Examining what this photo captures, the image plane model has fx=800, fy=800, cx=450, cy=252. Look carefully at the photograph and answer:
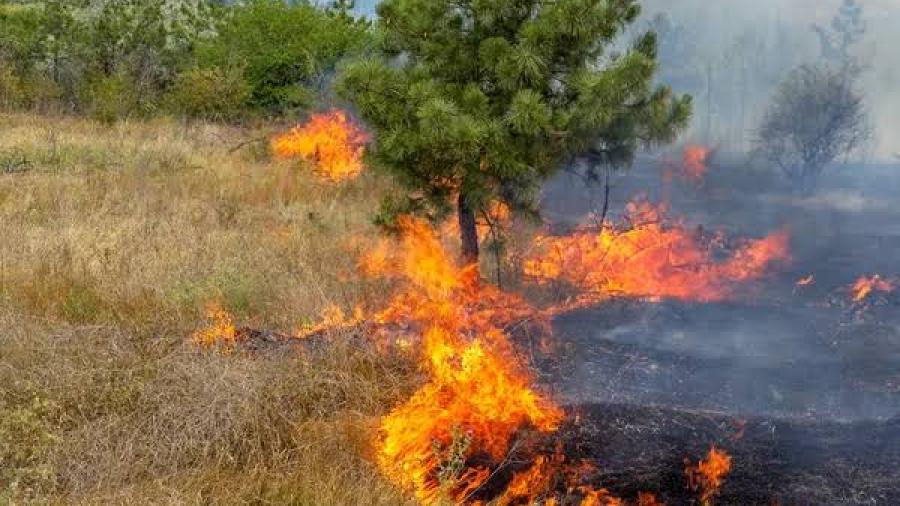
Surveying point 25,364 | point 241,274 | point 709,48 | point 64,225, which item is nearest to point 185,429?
point 25,364

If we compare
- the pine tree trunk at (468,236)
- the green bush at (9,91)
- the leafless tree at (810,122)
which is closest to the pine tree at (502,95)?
the pine tree trunk at (468,236)

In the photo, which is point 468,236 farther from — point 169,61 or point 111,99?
point 169,61

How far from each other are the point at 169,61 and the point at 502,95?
15508mm

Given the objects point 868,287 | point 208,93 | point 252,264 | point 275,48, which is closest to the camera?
point 252,264

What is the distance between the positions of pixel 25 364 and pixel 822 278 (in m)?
7.52

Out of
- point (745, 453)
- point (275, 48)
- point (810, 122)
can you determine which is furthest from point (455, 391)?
point (810, 122)

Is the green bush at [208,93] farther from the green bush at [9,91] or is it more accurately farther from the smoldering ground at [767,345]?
the smoldering ground at [767,345]

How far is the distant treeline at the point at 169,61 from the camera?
56.0 ft

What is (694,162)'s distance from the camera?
14164 millimetres

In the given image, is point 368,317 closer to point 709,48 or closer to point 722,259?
point 722,259

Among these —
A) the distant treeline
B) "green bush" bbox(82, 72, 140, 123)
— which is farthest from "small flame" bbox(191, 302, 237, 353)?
"green bush" bbox(82, 72, 140, 123)

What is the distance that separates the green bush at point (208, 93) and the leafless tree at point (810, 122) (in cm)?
1314

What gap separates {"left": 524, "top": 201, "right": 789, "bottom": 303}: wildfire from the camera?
25.1 ft

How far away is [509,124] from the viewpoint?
621cm
